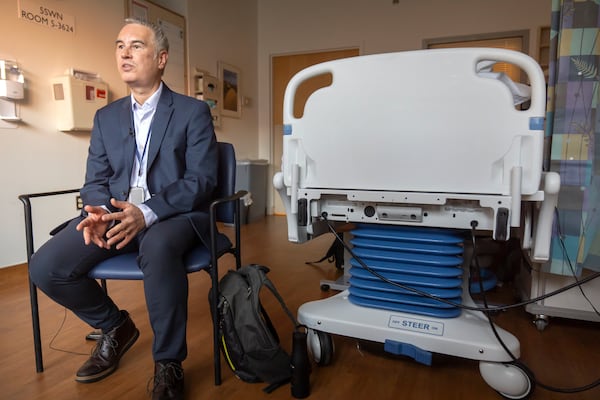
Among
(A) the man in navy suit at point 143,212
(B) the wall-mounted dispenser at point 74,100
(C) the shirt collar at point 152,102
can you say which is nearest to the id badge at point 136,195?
(A) the man in navy suit at point 143,212

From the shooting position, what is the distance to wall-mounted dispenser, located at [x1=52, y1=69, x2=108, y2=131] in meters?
2.78

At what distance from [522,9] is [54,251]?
455cm

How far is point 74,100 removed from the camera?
2789 millimetres

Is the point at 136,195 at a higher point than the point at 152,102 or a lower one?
lower

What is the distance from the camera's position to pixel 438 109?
1110mm

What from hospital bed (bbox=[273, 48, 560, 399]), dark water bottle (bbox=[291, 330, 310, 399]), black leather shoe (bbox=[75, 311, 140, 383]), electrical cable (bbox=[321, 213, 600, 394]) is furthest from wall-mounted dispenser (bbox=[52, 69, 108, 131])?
dark water bottle (bbox=[291, 330, 310, 399])

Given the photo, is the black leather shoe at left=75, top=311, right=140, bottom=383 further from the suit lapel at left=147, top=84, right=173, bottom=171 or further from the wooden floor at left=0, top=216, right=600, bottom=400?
the suit lapel at left=147, top=84, right=173, bottom=171

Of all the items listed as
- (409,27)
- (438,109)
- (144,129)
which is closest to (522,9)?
(409,27)

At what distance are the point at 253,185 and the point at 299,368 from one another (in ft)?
11.6

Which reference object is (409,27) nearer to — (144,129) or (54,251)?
(144,129)

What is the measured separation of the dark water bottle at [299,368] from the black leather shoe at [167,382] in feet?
1.08

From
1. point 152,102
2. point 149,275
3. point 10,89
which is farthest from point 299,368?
point 10,89

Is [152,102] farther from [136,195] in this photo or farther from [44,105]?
[44,105]

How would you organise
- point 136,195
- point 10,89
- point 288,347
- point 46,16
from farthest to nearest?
point 46,16, point 10,89, point 288,347, point 136,195
